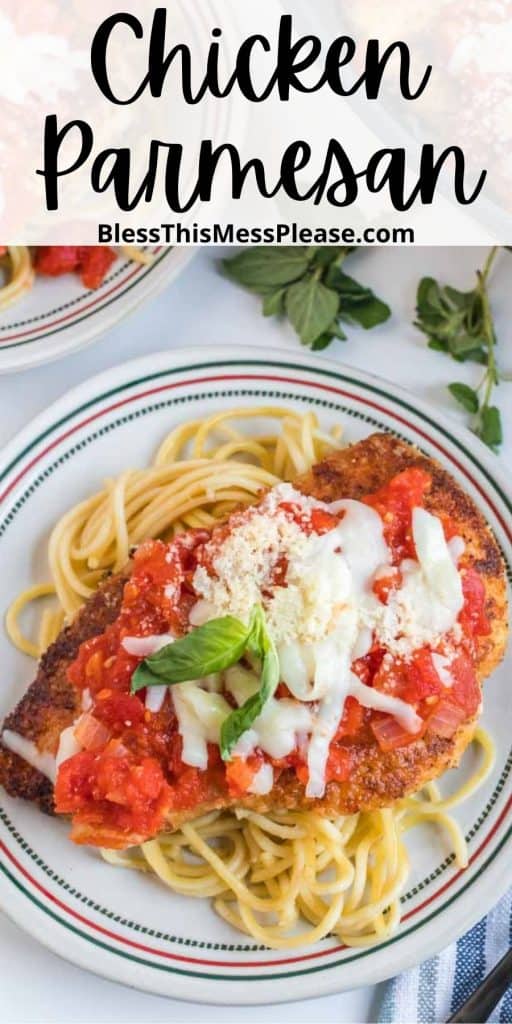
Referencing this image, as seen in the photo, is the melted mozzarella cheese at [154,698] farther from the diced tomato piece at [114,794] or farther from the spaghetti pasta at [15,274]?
the spaghetti pasta at [15,274]

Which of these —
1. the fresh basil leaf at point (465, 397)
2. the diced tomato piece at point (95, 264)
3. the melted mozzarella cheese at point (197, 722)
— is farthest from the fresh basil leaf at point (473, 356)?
the melted mozzarella cheese at point (197, 722)

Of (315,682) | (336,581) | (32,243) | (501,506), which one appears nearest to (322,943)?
(315,682)

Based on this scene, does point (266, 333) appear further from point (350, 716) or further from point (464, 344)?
point (350, 716)

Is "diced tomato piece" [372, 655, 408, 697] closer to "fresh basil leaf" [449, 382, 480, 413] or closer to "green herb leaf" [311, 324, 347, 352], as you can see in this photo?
"fresh basil leaf" [449, 382, 480, 413]

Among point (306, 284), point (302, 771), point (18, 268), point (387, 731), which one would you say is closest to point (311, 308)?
point (306, 284)

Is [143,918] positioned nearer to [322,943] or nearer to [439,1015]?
[322,943]

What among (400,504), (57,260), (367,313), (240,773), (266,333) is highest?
(367,313)
